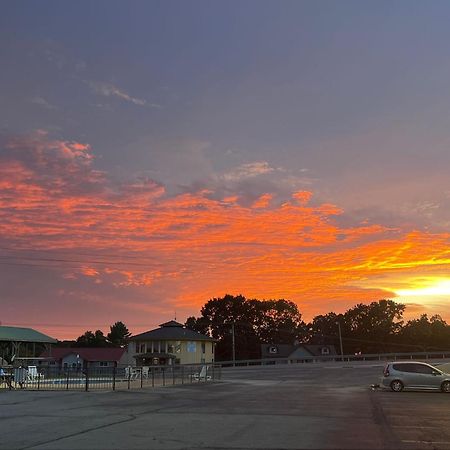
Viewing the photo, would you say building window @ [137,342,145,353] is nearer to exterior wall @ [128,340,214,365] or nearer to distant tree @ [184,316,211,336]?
exterior wall @ [128,340,214,365]

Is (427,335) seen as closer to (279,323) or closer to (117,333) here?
(279,323)

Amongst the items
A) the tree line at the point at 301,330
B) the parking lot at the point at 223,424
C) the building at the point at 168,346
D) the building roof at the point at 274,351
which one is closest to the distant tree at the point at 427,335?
the tree line at the point at 301,330

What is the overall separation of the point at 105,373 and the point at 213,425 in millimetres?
21296

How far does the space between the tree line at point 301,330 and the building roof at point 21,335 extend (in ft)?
228

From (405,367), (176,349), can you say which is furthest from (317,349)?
(405,367)

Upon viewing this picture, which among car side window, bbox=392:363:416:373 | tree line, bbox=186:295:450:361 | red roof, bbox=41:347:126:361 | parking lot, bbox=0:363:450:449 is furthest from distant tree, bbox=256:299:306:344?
parking lot, bbox=0:363:450:449

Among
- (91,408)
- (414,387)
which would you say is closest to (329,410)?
(91,408)

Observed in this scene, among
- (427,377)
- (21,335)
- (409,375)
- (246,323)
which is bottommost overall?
(427,377)

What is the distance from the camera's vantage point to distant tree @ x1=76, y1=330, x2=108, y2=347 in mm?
135125

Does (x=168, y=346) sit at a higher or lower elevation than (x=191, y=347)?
higher

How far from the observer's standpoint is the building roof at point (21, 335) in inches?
2078

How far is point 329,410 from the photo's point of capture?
57.0 feet

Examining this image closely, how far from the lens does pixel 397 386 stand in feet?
91.8

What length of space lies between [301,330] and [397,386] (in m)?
122
